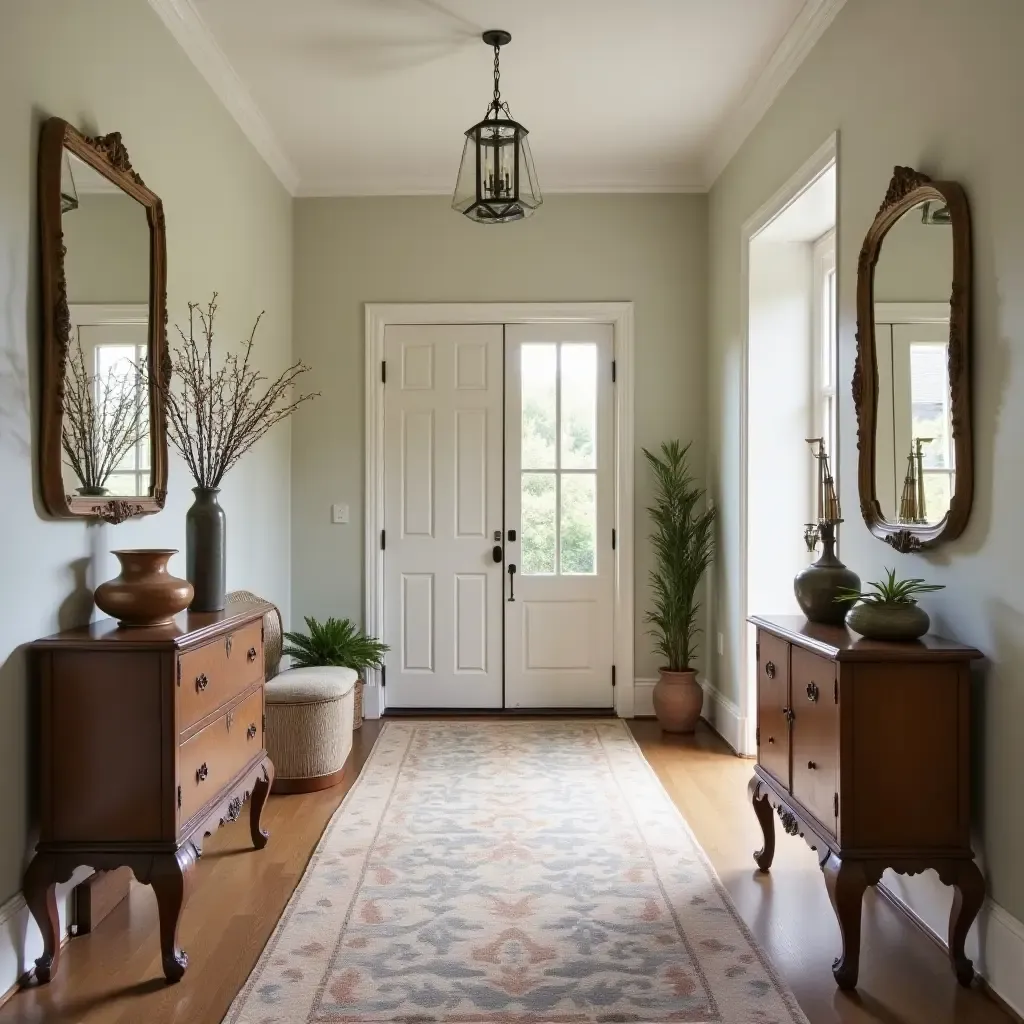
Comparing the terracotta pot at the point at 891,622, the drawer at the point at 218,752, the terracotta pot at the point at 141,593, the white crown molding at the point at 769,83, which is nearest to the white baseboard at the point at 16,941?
the drawer at the point at 218,752

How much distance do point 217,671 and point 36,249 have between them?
4.12ft

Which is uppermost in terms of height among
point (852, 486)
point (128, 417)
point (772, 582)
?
point (128, 417)

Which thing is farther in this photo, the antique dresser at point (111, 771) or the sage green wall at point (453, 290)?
the sage green wall at point (453, 290)

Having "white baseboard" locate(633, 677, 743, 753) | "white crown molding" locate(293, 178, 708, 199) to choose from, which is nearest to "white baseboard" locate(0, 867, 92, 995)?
"white baseboard" locate(633, 677, 743, 753)

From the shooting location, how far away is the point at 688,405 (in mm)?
5113

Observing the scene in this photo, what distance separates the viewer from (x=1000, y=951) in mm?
2166

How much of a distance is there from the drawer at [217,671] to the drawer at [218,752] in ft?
0.19

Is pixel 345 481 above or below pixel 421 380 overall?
below

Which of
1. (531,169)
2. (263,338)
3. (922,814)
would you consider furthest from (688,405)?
(922,814)

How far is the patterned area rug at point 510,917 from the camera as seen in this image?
2.12 meters

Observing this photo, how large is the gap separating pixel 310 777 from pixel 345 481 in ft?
6.22

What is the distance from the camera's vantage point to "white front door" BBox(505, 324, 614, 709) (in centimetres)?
516

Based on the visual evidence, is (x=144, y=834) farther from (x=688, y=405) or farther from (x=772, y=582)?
(x=688, y=405)

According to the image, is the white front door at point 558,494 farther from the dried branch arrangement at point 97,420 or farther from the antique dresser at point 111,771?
the antique dresser at point 111,771
